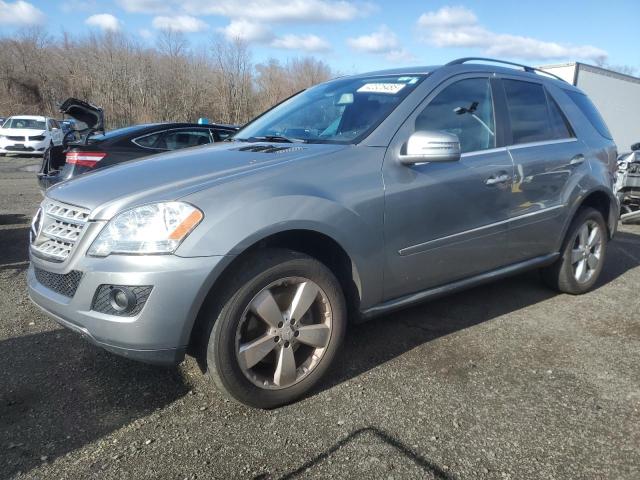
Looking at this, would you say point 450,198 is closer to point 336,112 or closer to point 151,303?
point 336,112

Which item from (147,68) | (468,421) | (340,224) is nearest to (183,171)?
(340,224)

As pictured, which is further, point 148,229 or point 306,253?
point 306,253

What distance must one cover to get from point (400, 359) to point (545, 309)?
1.65 m

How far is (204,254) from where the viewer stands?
2312mm

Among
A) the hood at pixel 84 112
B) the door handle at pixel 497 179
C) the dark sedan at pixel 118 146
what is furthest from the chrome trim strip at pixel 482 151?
the hood at pixel 84 112

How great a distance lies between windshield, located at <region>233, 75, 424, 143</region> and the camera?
3193 millimetres

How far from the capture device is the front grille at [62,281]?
2.43 metres

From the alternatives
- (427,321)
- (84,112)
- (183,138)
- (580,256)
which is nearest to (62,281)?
(427,321)

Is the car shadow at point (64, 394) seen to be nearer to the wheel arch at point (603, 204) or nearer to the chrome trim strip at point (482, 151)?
the chrome trim strip at point (482, 151)

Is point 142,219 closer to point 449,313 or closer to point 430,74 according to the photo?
point 430,74

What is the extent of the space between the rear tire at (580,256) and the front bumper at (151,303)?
10.6 ft

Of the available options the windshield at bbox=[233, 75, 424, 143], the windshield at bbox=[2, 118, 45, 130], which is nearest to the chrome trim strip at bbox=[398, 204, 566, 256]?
the windshield at bbox=[233, 75, 424, 143]

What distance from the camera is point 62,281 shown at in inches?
98.7

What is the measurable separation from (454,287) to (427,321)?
54 centimetres
